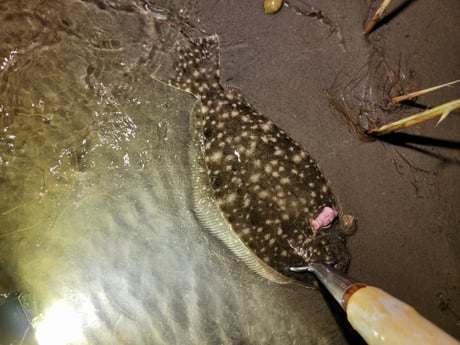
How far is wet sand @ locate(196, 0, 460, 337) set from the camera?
144 inches

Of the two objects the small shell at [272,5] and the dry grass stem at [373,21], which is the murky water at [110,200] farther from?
the dry grass stem at [373,21]

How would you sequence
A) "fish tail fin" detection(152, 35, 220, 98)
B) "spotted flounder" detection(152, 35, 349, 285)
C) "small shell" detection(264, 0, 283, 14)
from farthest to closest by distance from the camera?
"small shell" detection(264, 0, 283, 14) → "fish tail fin" detection(152, 35, 220, 98) → "spotted flounder" detection(152, 35, 349, 285)

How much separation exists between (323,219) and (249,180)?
0.82m

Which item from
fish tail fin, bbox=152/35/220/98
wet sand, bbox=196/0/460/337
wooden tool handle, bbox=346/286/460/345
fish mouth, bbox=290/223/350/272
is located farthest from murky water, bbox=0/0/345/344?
wooden tool handle, bbox=346/286/460/345

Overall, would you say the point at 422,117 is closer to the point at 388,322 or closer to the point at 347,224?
the point at 347,224

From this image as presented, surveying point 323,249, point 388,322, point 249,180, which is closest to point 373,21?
point 249,180

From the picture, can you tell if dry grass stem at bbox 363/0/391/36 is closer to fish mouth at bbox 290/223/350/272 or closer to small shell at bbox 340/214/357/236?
small shell at bbox 340/214/357/236

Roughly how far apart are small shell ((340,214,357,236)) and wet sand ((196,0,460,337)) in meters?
0.07

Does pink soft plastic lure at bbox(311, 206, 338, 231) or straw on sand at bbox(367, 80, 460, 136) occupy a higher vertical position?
straw on sand at bbox(367, 80, 460, 136)

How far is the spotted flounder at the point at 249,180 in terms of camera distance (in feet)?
11.3

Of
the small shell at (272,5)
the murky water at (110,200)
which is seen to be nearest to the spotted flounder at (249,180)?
the murky water at (110,200)

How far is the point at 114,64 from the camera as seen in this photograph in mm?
3672

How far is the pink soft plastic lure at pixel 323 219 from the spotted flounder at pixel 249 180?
37 mm

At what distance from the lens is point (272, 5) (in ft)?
12.1
